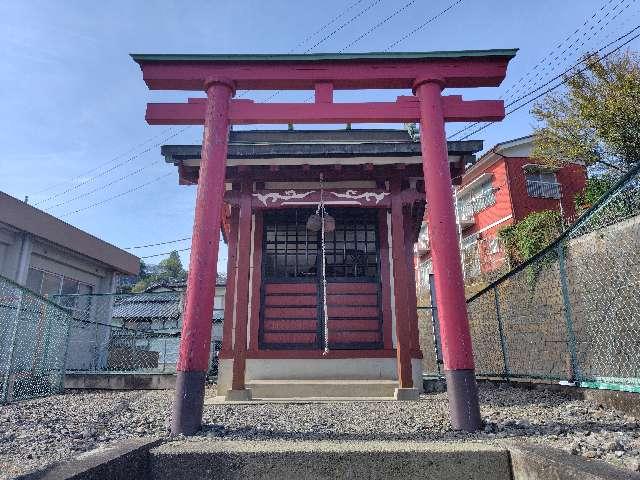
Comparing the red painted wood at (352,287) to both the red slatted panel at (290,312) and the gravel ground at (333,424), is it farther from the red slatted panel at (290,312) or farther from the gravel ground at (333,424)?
the gravel ground at (333,424)

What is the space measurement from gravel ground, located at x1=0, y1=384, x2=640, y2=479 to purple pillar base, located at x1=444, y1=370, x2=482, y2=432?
0.12m

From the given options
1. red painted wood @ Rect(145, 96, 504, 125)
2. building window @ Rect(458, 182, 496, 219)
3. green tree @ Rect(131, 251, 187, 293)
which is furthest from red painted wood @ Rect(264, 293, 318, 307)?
green tree @ Rect(131, 251, 187, 293)

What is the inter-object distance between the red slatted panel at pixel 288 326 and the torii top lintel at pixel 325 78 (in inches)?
181

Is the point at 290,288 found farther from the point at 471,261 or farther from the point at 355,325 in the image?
the point at 471,261

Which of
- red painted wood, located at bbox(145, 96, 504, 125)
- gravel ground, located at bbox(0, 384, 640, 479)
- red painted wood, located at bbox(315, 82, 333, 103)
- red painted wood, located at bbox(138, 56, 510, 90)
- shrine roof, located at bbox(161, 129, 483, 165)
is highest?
shrine roof, located at bbox(161, 129, 483, 165)

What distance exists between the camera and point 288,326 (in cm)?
820

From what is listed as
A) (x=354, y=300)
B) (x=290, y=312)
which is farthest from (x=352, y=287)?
(x=290, y=312)

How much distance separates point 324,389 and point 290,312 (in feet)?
6.56

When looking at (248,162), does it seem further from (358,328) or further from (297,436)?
(297,436)

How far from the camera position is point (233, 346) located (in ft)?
24.4

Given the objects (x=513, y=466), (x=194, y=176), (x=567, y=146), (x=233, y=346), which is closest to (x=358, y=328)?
(x=233, y=346)

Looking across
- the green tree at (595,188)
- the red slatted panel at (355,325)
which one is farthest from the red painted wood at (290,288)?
the green tree at (595,188)

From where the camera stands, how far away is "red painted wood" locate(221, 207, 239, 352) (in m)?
7.48

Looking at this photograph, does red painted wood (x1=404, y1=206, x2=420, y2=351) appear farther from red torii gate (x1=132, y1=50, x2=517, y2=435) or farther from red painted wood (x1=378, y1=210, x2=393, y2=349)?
red torii gate (x1=132, y1=50, x2=517, y2=435)
